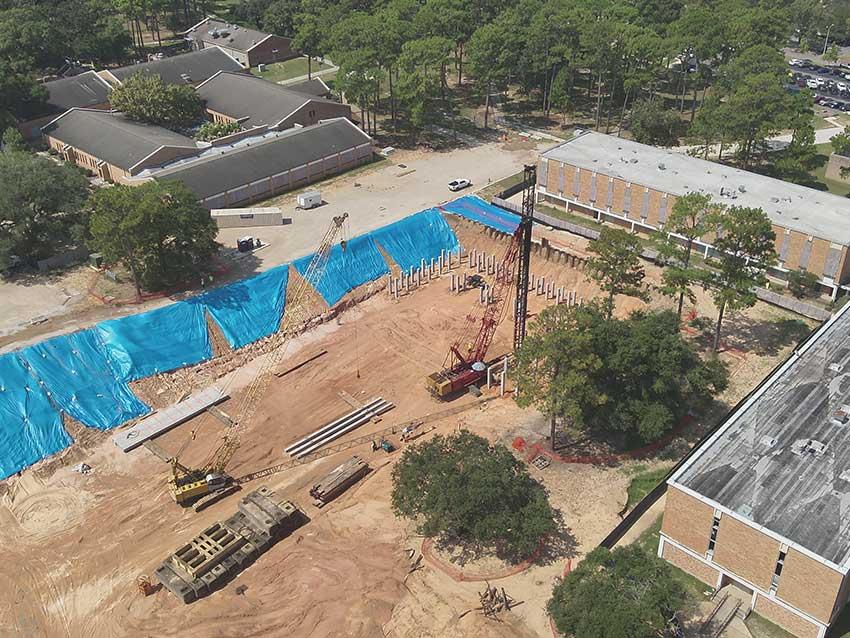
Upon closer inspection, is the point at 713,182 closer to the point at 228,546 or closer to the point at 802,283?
the point at 802,283

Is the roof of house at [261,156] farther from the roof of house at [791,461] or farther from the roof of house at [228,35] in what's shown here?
the roof of house at [791,461]

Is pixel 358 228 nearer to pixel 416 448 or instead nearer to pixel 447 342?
pixel 447 342

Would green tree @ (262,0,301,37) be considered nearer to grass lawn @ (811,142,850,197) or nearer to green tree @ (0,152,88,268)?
green tree @ (0,152,88,268)

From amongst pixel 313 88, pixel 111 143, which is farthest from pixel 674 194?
pixel 111 143

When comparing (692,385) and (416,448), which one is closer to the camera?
(416,448)

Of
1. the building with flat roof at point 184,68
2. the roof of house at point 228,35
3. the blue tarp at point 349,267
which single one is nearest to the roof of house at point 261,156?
the blue tarp at point 349,267

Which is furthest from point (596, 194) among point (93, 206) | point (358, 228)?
point (93, 206)

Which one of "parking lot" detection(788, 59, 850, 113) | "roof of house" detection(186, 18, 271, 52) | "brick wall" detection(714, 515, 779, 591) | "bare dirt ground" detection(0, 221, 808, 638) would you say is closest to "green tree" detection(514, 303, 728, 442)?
"bare dirt ground" detection(0, 221, 808, 638)

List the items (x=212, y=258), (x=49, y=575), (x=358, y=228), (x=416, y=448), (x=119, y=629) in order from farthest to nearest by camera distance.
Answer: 1. (x=358, y=228)
2. (x=212, y=258)
3. (x=416, y=448)
4. (x=49, y=575)
5. (x=119, y=629)
